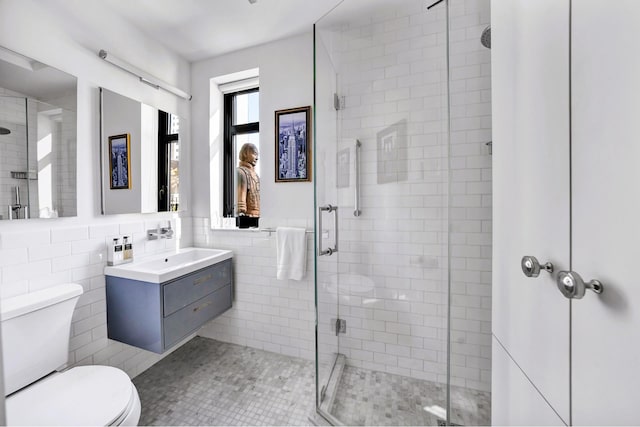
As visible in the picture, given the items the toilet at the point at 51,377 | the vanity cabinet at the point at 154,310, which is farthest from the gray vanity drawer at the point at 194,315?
the toilet at the point at 51,377

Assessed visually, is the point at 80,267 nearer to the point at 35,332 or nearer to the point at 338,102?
the point at 35,332

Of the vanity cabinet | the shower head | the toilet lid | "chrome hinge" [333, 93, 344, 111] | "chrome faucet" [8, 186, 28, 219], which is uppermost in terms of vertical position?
the shower head

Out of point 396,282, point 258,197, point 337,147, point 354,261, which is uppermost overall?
point 337,147

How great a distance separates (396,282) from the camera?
1706mm

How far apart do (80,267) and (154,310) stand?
1.65ft

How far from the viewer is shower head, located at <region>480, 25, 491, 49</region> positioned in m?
1.39

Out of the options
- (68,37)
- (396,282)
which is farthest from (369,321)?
(68,37)

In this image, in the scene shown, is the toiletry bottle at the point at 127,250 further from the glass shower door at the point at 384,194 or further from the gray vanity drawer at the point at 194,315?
the glass shower door at the point at 384,194

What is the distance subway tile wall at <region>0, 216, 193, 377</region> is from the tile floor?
1.09 ft

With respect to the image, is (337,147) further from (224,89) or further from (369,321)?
(224,89)

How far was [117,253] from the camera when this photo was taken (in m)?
1.70
